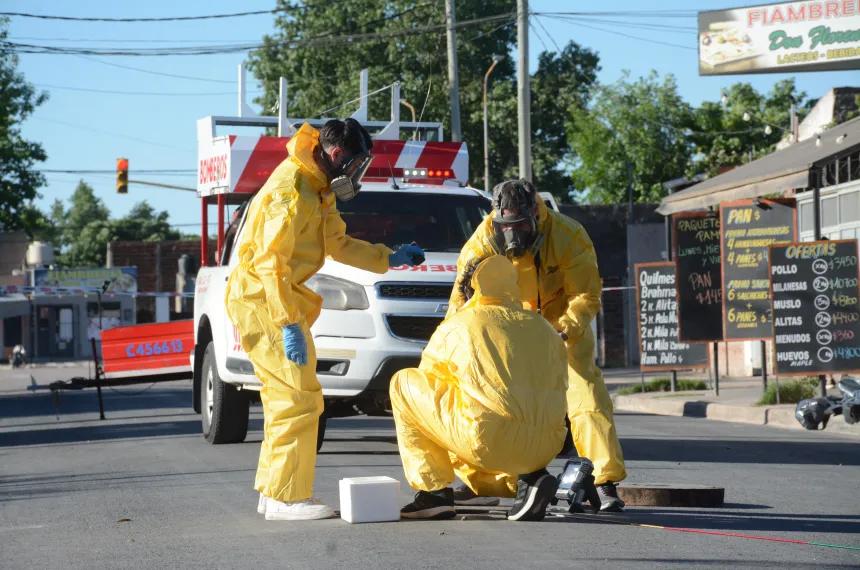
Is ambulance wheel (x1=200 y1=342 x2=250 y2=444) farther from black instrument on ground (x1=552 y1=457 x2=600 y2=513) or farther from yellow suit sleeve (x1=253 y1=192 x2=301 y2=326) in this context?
black instrument on ground (x1=552 y1=457 x2=600 y2=513)

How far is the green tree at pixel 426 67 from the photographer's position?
49.6 meters

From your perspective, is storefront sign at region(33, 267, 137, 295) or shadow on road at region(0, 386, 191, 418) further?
storefront sign at region(33, 267, 137, 295)

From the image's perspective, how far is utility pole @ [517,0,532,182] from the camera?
2406 centimetres

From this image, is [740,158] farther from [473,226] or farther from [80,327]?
[473,226]

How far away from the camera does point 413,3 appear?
49844 mm

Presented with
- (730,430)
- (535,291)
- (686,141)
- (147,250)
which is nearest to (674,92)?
(686,141)

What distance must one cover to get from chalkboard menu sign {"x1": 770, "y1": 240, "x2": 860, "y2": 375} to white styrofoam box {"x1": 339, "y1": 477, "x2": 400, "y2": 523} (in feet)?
32.3

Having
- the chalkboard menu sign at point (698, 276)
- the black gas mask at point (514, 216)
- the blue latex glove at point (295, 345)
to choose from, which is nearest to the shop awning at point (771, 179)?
the chalkboard menu sign at point (698, 276)

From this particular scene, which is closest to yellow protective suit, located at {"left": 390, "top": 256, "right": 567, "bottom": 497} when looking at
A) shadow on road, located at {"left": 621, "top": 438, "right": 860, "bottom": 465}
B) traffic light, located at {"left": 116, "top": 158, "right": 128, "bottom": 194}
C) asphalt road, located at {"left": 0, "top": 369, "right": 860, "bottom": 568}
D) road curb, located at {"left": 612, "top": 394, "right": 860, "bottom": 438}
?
asphalt road, located at {"left": 0, "top": 369, "right": 860, "bottom": 568}

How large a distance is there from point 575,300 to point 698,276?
11.8 m

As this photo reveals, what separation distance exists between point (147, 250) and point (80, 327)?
18.0ft

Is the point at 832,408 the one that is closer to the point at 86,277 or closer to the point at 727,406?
the point at 727,406

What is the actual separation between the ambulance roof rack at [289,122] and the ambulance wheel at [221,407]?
221cm

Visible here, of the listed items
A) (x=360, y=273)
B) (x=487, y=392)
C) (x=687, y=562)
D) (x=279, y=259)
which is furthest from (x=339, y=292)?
(x=687, y=562)
